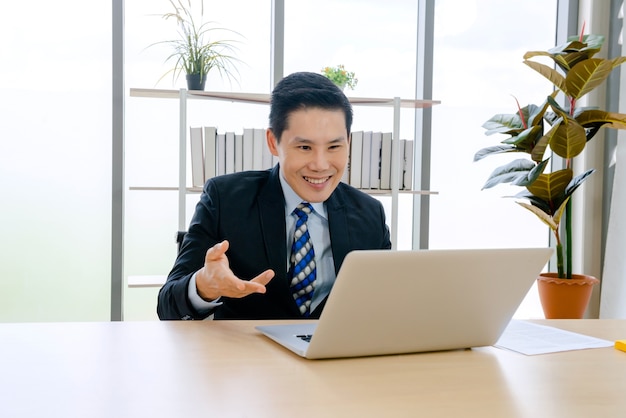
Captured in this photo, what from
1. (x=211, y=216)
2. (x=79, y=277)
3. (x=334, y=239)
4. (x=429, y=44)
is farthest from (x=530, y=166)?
(x=79, y=277)

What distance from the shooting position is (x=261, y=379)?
99 cm

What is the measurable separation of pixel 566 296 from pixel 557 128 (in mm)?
824

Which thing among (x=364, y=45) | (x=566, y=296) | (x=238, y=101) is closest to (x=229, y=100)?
(x=238, y=101)

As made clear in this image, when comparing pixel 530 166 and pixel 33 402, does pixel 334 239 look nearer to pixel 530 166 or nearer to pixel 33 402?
pixel 33 402

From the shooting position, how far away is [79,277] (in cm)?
337

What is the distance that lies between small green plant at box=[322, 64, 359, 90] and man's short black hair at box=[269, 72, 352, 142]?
1.42m

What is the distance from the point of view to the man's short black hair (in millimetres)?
1750

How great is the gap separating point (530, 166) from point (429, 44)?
0.94m

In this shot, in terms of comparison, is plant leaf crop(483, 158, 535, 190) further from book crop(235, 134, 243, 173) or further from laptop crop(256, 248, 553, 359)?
laptop crop(256, 248, 553, 359)

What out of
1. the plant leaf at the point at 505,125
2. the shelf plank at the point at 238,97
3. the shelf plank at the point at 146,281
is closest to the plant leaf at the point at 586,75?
the plant leaf at the point at 505,125

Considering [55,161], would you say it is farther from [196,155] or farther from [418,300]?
[418,300]

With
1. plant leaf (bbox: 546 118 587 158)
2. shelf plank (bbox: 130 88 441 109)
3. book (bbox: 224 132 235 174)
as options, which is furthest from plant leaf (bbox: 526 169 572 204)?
book (bbox: 224 132 235 174)

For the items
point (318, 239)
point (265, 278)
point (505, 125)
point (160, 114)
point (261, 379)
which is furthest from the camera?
point (160, 114)

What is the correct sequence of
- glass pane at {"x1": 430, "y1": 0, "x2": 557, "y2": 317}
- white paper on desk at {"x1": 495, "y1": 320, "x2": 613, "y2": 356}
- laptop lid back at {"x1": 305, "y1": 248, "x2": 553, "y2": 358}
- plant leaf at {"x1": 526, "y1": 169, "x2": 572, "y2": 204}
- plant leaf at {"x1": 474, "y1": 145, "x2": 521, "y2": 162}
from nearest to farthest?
laptop lid back at {"x1": 305, "y1": 248, "x2": 553, "y2": 358}
white paper on desk at {"x1": 495, "y1": 320, "x2": 613, "y2": 356}
plant leaf at {"x1": 526, "y1": 169, "x2": 572, "y2": 204}
plant leaf at {"x1": 474, "y1": 145, "x2": 521, "y2": 162}
glass pane at {"x1": 430, "y1": 0, "x2": 557, "y2": 317}
